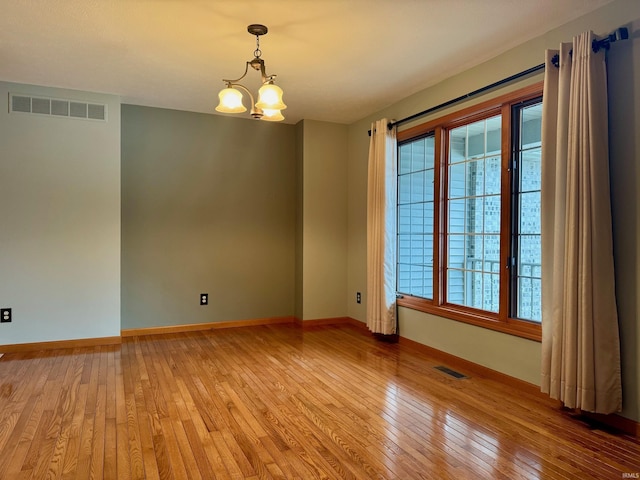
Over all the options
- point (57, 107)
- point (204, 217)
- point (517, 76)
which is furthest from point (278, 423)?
point (57, 107)

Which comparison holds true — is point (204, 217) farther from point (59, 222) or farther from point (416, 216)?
point (416, 216)

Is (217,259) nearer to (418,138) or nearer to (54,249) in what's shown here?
(54,249)

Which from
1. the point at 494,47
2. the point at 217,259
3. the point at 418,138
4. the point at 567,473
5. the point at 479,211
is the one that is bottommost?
the point at 567,473

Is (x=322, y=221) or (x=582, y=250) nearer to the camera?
(x=582, y=250)

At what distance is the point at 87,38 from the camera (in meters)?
3.18

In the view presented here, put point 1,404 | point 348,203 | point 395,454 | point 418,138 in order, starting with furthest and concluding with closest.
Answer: point 348,203 < point 418,138 < point 1,404 < point 395,454

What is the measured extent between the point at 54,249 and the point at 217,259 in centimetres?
Answer: 174

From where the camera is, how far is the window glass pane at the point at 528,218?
323 centimetres

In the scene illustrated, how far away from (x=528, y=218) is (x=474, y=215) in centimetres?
61

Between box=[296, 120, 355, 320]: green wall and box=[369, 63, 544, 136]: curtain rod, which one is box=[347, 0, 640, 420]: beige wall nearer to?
box=[369, 63, 544, 136]: curtain rod

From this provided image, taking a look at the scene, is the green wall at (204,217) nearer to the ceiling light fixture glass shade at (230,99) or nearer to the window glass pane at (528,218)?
the ceiling light fixture glass shade at (230,99)

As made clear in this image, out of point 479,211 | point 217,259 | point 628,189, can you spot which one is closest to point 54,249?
point 217,259

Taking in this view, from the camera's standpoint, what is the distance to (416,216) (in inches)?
179

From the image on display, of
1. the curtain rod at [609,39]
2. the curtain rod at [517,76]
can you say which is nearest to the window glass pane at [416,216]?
the curtain rod at [517,76]
